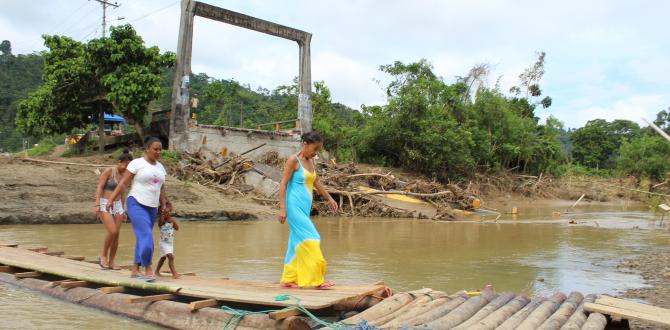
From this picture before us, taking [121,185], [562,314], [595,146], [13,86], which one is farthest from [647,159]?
[13,86]

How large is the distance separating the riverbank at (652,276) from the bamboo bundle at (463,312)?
1483mm

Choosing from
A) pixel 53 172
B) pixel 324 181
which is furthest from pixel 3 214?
pixel 324 181

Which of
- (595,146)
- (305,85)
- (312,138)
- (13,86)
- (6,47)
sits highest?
(6,47)

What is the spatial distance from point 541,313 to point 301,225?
7.35 ft

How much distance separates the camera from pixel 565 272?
8.72 metres

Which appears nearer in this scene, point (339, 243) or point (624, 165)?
point (339, 243)

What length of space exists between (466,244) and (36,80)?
4396 centimetres

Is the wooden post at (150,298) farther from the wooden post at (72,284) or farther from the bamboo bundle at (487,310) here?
the bamboo bundle at (487,310)

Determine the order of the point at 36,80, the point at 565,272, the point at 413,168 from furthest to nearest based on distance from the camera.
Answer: the point at 36,80, the point at 413,168, the point at 565,272

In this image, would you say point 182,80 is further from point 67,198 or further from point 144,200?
point 144,200

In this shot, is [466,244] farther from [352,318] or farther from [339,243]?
[352,318]

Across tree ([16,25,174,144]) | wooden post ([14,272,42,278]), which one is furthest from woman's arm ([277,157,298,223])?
tree ([16,25,174,144])

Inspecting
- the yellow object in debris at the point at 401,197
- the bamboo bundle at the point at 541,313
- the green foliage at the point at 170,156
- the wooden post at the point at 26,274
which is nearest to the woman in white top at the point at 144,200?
the wooden post at the point at 26,274

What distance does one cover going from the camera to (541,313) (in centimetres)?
456
